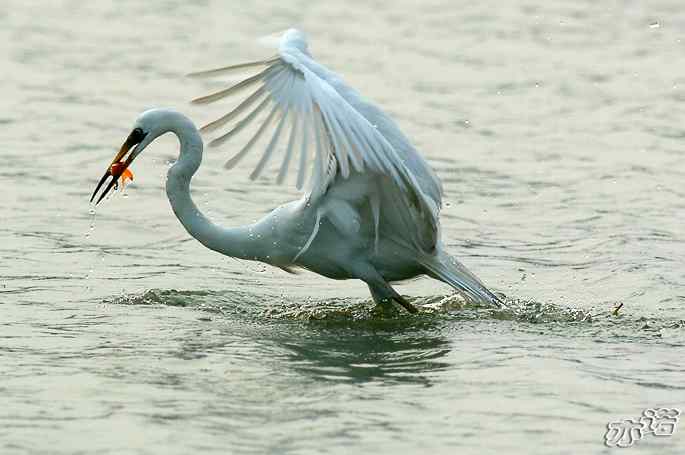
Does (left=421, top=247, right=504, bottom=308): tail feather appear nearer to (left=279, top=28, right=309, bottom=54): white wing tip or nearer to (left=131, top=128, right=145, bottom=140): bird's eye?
(left=279, top=28, right=309, bottom=54): white wing tip

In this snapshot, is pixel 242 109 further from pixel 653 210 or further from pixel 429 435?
pixel 653 210

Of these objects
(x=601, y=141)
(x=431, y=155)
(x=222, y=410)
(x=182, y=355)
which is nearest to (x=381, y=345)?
(x=182, y=355)

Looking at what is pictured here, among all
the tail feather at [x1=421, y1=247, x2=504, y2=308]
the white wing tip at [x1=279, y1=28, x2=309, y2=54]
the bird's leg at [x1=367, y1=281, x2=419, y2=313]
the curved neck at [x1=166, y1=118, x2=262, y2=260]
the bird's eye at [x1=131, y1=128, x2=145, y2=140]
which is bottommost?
the bird's leg at [x1=367, y1=281, x2=419, y2=313]

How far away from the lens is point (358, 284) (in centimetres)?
1174

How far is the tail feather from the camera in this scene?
33.6 feet

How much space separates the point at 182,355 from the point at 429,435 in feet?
6.70

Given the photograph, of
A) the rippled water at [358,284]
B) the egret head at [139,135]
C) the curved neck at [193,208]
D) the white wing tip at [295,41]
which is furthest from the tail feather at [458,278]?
the egret head at [139,135]

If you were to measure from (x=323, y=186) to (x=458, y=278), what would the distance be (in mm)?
1197

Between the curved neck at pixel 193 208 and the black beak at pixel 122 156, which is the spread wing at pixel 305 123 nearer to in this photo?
the curved neck at pixel 193 208

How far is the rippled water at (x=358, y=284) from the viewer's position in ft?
26.0

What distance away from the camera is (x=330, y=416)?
25.7 ft

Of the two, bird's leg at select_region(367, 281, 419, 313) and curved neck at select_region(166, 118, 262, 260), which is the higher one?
curved neck at select_region(166, 118, 262, 260)

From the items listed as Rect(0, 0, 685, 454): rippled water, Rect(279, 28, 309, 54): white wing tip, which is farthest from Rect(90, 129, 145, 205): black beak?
Rect(279, 28, 309, 54): white wing tip

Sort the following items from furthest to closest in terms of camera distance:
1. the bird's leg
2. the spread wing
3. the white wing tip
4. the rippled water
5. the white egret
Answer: the bird's leg
the white wing tip
the white egret
the spread wing
the rippled water
